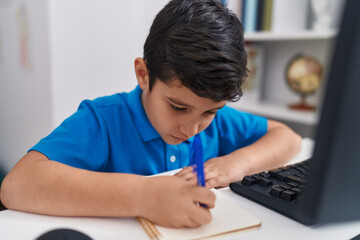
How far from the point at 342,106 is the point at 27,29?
1603 mm

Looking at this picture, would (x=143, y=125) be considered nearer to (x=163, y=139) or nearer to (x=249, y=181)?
(x=163, y=139)

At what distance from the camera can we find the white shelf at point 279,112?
1.43 metres

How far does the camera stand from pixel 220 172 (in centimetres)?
62

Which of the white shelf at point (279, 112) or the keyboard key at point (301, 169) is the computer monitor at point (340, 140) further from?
the white shelf at point (279, 112)

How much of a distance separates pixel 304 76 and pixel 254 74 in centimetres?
26

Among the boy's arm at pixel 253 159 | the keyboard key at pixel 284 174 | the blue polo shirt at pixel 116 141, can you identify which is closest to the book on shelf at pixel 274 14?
the boy's arm at pixel 253 159

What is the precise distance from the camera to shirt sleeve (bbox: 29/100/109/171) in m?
0.60

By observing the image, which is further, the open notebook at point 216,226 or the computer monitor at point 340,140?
the open notebook at point 216,226

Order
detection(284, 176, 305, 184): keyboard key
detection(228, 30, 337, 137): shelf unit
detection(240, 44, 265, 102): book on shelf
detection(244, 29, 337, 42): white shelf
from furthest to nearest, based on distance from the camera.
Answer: detection(240, 44, 265, 102): book on shelf < detection(228, 30, 337, 137): shelf unit < detection(244, 29, 337, 42): white shelf < detection(284, 176, 305, 184): keyboard key

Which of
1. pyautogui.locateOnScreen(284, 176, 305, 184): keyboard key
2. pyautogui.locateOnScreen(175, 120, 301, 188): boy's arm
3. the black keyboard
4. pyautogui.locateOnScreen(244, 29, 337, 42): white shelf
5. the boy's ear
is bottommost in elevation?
pyautogui.locateOnScreen(175, 120, 301, 188): boy's arm

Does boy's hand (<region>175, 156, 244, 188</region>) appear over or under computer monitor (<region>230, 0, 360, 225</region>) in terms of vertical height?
under

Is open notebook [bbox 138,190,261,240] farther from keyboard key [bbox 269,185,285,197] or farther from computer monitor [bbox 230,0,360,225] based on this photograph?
computer monitor [bbox 230,0,360,225]

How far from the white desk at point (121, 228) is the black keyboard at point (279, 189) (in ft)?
0.05

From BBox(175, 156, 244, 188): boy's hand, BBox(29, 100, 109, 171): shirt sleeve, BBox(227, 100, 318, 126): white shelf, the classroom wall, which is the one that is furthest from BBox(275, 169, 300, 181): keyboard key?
the classroom wall
